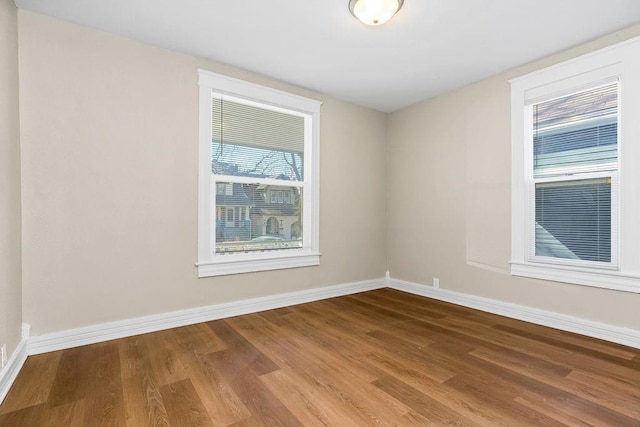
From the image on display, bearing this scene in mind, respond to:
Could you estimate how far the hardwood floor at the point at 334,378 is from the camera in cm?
161

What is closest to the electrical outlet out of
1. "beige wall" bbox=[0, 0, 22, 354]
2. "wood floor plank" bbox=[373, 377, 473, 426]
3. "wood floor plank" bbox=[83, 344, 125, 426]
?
"beige wall" bbox=[0, 0, 22, 354]

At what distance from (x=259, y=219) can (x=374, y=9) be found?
2288 millimetres

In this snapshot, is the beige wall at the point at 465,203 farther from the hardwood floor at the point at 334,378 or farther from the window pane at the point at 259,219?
the window pane at the point at 259,219

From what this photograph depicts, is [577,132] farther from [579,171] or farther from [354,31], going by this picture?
[354,31]

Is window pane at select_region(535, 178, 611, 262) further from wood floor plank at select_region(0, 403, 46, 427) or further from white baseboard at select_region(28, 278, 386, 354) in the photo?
wood floor plank at select_region(0, 403, 46, 427)

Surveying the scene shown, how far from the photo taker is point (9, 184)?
78.7 inches

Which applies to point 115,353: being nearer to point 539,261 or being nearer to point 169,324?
point 169,324

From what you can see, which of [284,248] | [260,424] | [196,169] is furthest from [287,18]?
[260,424]

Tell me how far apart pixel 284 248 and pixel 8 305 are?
236 cm

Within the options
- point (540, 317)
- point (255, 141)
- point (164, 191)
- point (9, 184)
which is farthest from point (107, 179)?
point (540, 317)

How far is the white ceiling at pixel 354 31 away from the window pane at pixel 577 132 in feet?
1.70

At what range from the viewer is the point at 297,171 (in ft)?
12.4

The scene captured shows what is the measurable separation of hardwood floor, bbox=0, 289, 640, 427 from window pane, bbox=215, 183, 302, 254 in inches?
34.8

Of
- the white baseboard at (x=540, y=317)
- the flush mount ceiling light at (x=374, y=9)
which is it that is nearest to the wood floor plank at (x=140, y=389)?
the flush mount ceiling light at (x=374, y=9)
